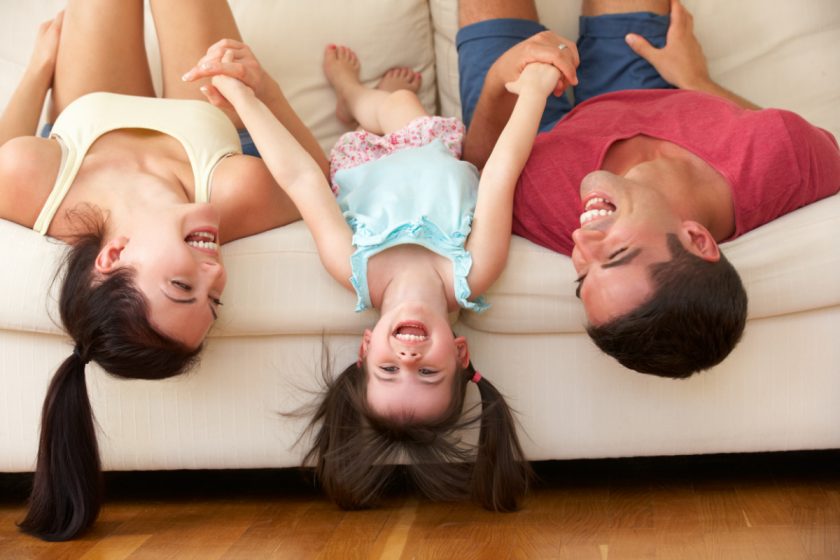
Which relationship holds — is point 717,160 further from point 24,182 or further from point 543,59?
point 24,182

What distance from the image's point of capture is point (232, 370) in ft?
6.23

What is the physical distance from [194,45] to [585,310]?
1119 millimetres

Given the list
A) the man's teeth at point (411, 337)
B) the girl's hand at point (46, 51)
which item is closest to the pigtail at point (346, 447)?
the man's teeth at point (411, 337)

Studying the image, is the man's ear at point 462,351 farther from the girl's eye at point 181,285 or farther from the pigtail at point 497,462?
the girl's eye at point 181,285

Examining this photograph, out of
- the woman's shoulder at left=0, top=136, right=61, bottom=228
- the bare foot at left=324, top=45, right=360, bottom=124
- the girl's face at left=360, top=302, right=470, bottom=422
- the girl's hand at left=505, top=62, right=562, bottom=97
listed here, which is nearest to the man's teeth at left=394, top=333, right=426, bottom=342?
the girl's face at left=360, top=302, right=470, bottom=422

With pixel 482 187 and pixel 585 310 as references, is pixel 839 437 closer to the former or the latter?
pixel 585 310

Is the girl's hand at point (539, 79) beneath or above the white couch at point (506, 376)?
above

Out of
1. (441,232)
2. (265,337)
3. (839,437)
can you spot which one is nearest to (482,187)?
(441,232)

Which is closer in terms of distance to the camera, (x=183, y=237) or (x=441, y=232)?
(x=183, y=237)

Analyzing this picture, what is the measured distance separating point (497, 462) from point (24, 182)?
3.29 feet

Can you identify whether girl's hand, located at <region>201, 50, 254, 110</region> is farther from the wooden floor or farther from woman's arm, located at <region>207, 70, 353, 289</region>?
the wooden floor

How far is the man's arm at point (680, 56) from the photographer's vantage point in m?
2.47

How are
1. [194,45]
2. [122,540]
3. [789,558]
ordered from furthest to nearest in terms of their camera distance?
[194,45], [122,540], [789,558]

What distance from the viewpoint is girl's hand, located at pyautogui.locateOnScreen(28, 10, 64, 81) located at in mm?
2387
